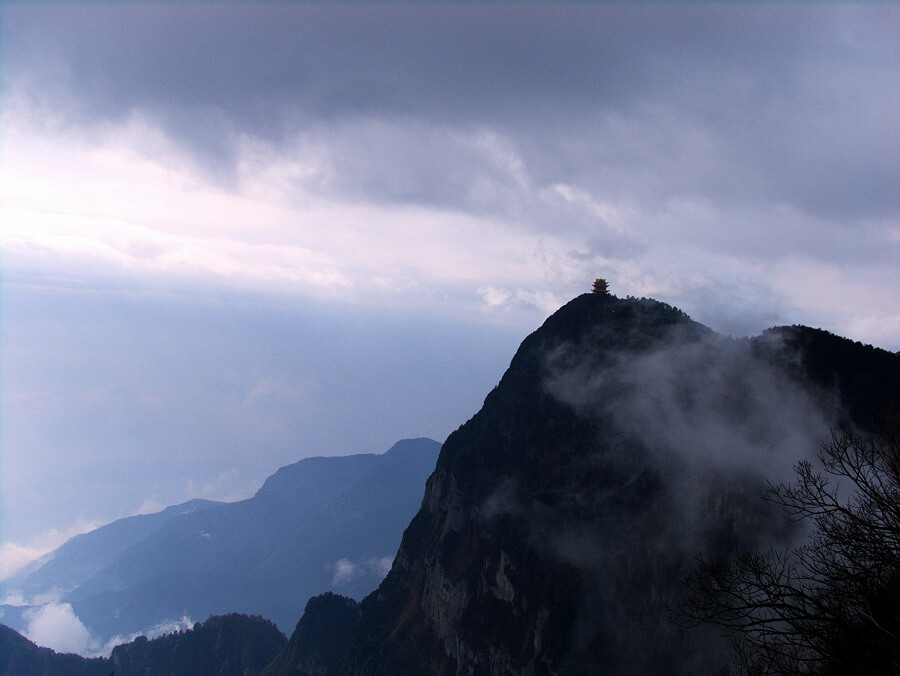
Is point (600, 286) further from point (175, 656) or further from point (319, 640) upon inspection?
point (175, 656)

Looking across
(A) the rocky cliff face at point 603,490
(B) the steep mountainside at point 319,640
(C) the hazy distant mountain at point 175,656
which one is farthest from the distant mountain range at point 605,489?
(C) the hazy distant mountain at point 175,656

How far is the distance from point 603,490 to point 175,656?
506 ft

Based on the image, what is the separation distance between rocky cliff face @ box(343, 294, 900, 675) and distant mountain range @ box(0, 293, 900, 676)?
10.0 inches

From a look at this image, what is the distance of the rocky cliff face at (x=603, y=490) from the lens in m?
73.2

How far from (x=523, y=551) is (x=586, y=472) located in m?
15.5

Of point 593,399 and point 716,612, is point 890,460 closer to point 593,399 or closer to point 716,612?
point 716,612

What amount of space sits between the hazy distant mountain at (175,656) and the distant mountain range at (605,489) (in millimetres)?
68602

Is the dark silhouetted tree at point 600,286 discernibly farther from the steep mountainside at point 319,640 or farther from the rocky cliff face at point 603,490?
the steep mountainside at point 319,640

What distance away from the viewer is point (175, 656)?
6683 inches

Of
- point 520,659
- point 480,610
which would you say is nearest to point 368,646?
point 480,610

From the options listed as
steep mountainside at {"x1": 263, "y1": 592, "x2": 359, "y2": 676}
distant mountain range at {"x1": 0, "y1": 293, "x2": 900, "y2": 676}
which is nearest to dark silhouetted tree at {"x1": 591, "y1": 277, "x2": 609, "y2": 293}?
distant mountain range at {"x1": 0, "y1": 293, "x2": 900, "y2": 676}

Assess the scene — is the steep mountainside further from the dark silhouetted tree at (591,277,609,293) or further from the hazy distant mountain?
the dark silhouetted tree at (591,277,609,293)

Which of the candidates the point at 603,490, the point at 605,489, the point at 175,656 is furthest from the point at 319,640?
the point at 605,489

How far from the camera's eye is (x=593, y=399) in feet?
A: 314
